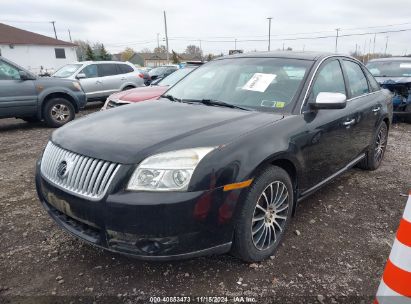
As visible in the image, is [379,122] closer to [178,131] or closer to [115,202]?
[178,131]

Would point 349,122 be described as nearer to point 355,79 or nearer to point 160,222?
point 355,79

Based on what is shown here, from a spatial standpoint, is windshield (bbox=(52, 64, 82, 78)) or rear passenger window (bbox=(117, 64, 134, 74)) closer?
windshield (bbox=(52, 64, 82, 78))

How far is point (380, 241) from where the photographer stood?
2.97 m

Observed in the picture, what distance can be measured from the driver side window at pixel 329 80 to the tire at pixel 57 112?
667 centimetres

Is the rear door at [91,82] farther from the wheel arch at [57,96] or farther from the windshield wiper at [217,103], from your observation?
the windshield wiper at [217,103]

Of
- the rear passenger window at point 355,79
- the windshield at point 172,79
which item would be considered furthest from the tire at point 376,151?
the windshield at point 172,79

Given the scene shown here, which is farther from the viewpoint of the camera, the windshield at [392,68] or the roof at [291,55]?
the windshield at [392,68]

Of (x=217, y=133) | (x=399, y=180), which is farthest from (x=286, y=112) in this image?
(x=399, y=180)

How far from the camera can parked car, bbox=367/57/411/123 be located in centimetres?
773

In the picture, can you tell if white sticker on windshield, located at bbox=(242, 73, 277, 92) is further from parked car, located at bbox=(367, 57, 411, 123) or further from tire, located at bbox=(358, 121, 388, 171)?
parked car, located at bbox=(367, 57, 411, 123)

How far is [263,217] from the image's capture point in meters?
2.54

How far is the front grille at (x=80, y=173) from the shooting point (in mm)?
2115

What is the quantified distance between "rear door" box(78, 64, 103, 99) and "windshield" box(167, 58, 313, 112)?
7.60m

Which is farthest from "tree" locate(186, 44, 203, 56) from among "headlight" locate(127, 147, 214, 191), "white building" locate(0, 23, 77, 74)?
"headlight" locate(127, 147, 214, 191)
